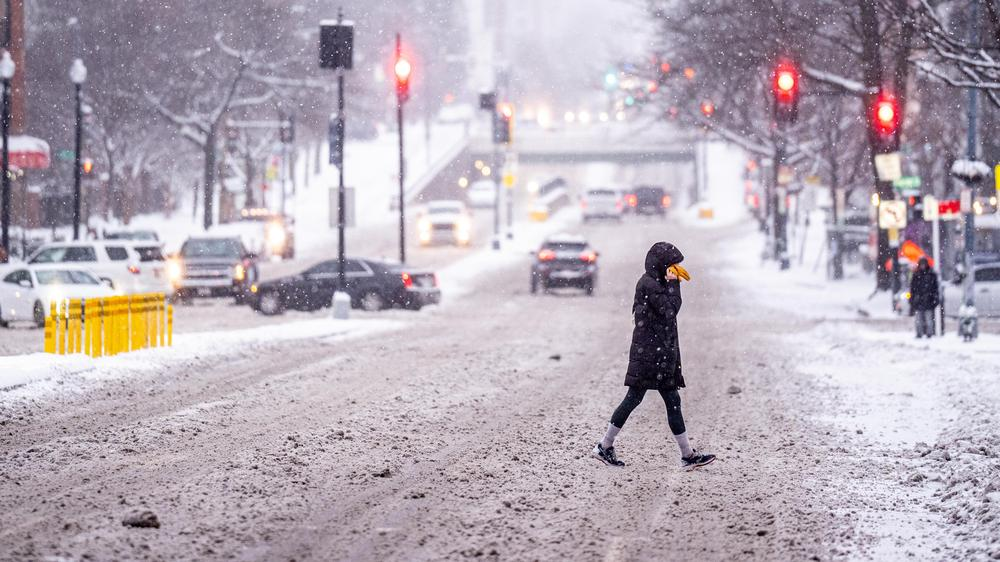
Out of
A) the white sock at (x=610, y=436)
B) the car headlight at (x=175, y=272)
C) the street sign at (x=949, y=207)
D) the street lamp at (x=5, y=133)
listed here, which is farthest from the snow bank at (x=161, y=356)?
the street lamp at (x=5, y=133)

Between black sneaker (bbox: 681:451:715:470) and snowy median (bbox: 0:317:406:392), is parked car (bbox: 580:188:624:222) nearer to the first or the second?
snowy median (bbox: 0:317:406:392)

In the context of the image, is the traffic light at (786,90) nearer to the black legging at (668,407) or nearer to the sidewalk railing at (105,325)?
the sidewalk railing at (105,325)

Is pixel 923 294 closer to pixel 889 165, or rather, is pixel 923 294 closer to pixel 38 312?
pixel 889 165

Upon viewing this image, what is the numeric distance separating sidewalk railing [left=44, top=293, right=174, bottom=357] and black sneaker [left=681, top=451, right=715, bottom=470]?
34.6ft

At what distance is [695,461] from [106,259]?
24176 mm

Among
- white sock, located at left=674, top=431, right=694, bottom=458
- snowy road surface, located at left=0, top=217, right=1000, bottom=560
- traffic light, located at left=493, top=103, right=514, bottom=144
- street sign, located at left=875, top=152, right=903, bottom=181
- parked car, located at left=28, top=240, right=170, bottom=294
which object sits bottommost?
snowy road surface, located at left=0, top=217, right=1000, bottom=560

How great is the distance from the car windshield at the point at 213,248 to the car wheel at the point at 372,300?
3723 millimetres

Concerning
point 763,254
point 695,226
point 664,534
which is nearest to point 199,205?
point 695,226

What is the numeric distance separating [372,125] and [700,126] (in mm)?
74924

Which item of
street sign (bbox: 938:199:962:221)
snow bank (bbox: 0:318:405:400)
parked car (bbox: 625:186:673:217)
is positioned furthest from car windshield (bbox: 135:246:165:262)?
parked car (bbox: 625:186:673:217)

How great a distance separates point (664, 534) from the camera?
8539 millimetres

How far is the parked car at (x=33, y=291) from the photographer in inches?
1057

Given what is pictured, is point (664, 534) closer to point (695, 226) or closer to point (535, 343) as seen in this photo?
point (535, 343)

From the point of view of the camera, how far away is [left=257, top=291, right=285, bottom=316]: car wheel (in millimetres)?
31469
